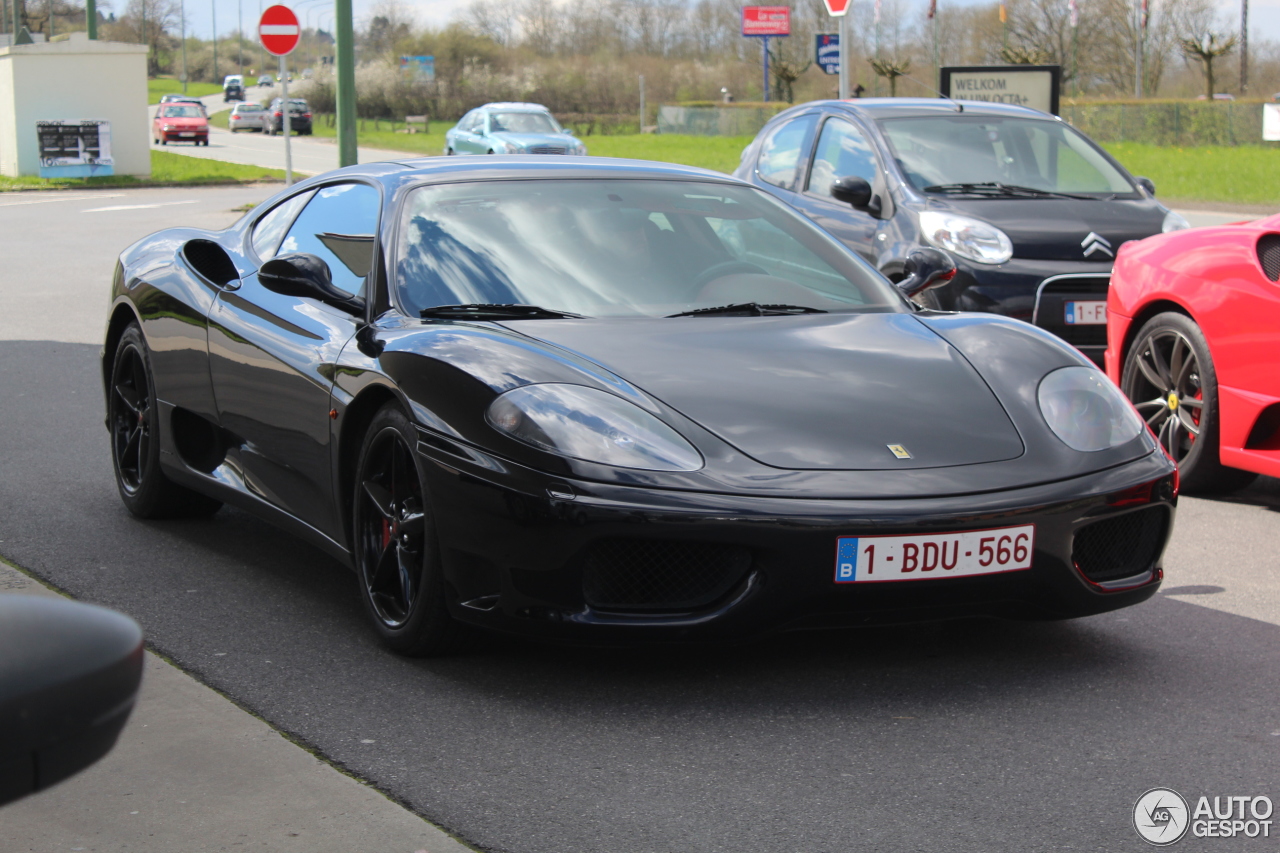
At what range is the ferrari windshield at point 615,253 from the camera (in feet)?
14.4

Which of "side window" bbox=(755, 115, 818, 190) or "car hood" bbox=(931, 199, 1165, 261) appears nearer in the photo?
"car hood" bbox=(931, 199, 1165, 261)

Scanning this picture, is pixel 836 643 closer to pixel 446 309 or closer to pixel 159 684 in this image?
pixel 446 309

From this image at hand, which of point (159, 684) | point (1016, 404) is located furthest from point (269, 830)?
point (1016, 404)

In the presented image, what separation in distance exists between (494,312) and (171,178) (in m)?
27.7

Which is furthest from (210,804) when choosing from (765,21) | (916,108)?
(765,21)

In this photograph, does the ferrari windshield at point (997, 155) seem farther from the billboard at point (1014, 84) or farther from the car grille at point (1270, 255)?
the billboard at point (1014, 84)

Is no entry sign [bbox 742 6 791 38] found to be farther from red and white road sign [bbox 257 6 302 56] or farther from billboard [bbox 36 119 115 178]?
red and white road sign [bbox 257 6 302 56]

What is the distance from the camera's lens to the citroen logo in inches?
318

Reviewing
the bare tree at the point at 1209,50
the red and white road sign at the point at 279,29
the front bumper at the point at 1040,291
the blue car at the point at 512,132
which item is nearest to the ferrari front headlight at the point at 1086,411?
the front bumper at the point at 1040,291

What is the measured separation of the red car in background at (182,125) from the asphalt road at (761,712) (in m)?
54.2

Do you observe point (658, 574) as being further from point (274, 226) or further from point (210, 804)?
A: point (274, 226)

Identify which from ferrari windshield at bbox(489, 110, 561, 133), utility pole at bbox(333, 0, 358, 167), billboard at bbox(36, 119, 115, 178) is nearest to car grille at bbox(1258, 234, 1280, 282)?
utility pole at bbox(333, 0, 358, 167)

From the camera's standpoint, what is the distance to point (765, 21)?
260ft

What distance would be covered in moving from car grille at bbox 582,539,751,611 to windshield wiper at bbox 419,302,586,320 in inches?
35.5
